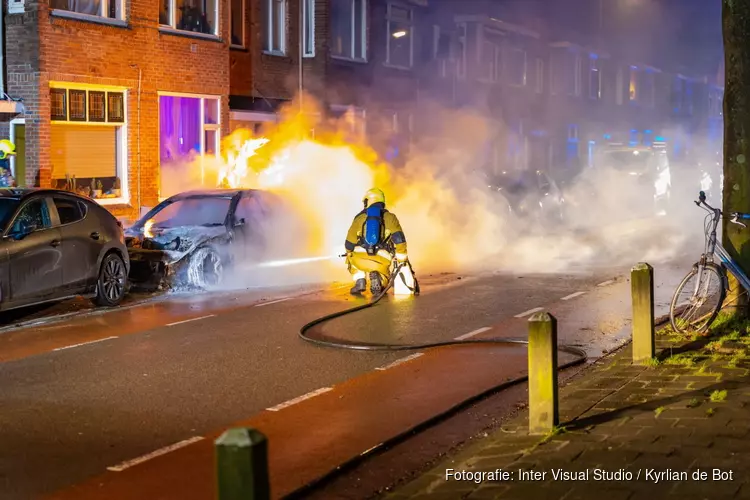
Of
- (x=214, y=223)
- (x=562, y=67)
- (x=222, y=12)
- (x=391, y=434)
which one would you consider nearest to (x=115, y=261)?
(x=214, y=223)

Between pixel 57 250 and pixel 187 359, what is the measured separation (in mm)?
3596

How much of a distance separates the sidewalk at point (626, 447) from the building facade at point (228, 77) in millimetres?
13925

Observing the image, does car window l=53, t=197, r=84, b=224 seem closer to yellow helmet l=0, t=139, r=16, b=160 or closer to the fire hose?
the fire hose

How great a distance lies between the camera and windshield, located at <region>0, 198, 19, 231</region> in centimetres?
1184

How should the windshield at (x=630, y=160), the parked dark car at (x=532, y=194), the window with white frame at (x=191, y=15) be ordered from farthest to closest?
the windshield at (x=630, y=160)
the parked dark car at (x=532, y=194)
the window with white frame at (x=191, y=15)

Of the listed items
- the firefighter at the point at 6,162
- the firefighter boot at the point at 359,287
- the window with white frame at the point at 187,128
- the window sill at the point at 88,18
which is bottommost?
the firefighter boot at the point at 359,287

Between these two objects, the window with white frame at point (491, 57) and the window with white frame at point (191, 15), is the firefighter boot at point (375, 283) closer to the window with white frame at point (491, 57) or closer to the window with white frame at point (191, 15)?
the window with white frame at point (191, 15)

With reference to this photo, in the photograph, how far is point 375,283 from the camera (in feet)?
46.4

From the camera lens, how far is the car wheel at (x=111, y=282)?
13477 millimetres

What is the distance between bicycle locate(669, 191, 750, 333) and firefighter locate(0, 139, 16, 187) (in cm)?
1141

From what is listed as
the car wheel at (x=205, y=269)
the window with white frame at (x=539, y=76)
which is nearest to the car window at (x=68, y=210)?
the car wheel at (x=205, y=269)

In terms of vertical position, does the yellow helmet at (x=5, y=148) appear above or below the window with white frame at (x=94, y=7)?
below

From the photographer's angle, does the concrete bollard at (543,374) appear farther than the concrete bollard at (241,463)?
Yes

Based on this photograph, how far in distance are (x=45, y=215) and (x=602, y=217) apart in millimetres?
24051
